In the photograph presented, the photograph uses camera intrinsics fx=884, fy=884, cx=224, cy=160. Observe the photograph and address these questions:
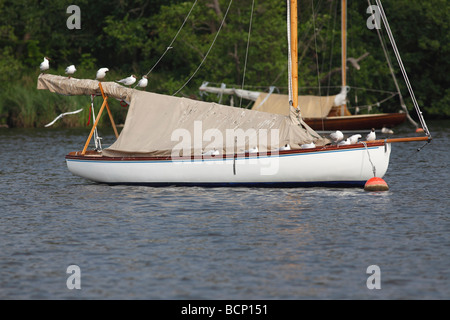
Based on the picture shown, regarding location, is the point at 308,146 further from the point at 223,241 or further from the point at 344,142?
the point at 223,241

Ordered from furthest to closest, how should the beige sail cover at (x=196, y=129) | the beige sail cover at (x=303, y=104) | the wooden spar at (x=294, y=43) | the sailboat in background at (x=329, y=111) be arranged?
the sailboat in background at (x=329, y=111) < the beige sail cover at (x=303, y=104) < the wooden spar at (x=294, y=43) < the beige sail cover at (x=196, y=129)

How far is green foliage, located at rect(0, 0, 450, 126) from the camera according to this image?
2704 inches

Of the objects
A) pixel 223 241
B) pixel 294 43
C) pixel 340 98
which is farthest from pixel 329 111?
pixel 223 241

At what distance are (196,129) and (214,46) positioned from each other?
138 feet

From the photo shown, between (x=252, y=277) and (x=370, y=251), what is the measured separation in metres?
→ 3.39

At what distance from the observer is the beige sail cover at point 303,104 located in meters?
56.8

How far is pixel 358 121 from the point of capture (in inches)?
2271

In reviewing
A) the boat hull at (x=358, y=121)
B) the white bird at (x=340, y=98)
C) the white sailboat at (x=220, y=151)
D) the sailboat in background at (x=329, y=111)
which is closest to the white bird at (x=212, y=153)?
the white sailboat at (x=220, y=151)

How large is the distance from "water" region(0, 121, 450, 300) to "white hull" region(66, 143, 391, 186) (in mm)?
386

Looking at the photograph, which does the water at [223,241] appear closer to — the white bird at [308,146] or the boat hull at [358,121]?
the white bird at [308,146]

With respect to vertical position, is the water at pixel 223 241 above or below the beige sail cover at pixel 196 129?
below

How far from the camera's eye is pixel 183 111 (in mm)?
29766

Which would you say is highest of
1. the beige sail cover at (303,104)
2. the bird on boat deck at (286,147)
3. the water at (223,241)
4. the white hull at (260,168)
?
the beige sail cover at (303,104)
